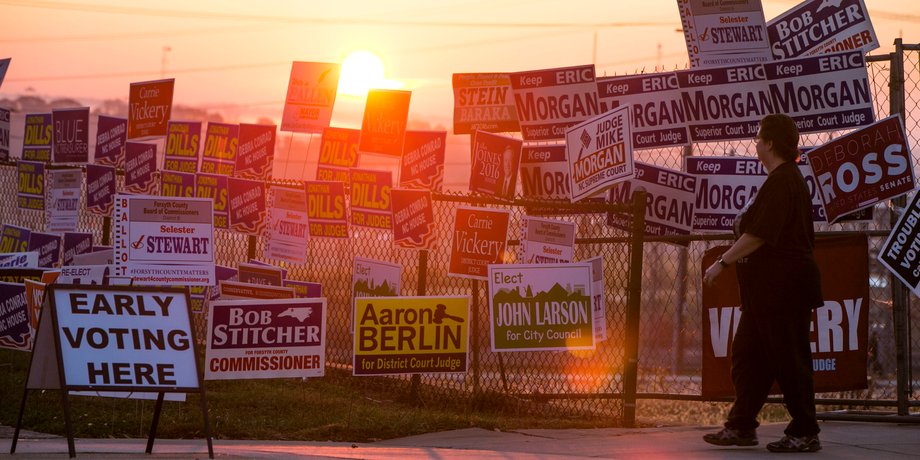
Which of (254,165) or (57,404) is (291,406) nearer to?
(57,404)

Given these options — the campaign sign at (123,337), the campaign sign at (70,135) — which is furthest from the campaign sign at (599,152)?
the campaign sign at (70,135)

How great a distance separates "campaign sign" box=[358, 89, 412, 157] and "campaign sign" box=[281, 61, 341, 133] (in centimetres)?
106

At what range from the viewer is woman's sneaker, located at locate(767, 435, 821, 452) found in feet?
23.5

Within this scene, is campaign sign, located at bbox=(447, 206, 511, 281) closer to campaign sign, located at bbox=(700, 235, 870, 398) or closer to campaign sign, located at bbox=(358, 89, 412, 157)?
campaign sign, located at bbox=(358, 89, 412, 157)

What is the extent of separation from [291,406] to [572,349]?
2.27 metres

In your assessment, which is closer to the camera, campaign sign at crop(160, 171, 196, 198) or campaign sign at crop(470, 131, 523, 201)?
campaign sign at crop(470, 131, 523, 201)

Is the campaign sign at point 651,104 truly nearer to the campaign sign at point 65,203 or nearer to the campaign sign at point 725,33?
the campaign sign at point 725,33

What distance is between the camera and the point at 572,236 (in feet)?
31.0

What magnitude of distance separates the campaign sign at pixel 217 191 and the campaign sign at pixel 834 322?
517 cm

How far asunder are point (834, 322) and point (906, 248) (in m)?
0.73

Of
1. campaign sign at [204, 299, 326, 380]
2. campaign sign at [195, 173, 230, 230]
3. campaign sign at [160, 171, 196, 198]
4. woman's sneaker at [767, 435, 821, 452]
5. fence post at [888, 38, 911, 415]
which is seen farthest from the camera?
campaign sign at [160, 171, 196, 198]

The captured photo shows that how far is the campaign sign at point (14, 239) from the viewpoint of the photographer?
13.5 metres

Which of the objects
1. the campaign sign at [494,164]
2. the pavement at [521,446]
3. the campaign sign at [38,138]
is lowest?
the pavement at [521,446]

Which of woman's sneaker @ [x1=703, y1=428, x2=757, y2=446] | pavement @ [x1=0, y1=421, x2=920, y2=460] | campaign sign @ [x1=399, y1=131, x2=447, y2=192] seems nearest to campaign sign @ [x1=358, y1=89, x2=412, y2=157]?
campaign sign @ [x1=399, y1=131, x2=447, y2=192]
